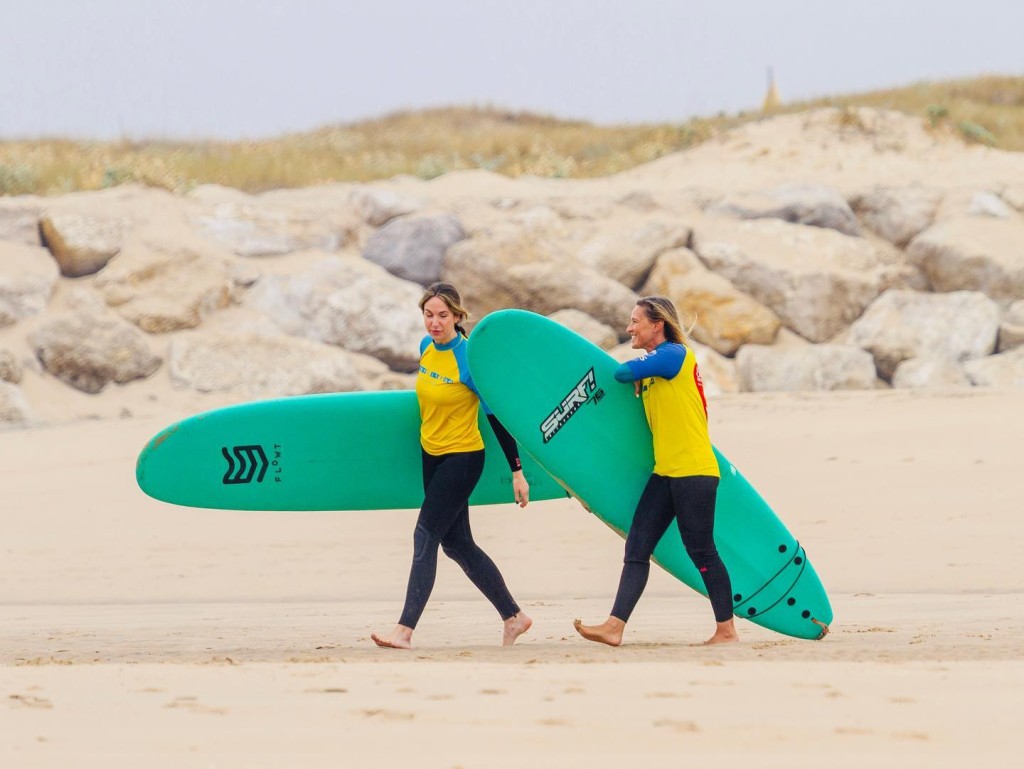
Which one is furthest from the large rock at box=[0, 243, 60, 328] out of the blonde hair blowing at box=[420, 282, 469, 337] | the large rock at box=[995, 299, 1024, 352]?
the large rock at box=[995, 299, 1024, 352]

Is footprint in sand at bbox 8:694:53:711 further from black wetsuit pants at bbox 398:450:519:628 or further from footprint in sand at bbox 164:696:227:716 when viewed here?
black wetsuit pants at bbox 398:450:519:628

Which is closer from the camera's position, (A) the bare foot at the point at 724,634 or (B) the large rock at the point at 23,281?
(A) the bare foot at the point at 724,634

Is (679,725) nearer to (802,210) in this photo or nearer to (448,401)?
(448,401)

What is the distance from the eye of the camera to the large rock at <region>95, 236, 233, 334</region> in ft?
40.2

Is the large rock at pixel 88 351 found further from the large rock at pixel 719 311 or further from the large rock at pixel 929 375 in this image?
the large rock at pixel 929 375

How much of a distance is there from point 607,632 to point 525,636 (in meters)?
0.66

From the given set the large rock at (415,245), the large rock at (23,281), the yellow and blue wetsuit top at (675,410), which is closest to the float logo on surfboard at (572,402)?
the yellow and blue wetsuit top at (675,410)

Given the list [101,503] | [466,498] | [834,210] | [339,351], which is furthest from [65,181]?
[466,498]

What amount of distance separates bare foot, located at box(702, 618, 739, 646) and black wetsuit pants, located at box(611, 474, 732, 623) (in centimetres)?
2

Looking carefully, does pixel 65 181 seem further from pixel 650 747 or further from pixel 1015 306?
pixel 650 747

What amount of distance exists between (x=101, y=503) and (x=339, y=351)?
386 cm

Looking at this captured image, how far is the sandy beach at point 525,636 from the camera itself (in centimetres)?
281

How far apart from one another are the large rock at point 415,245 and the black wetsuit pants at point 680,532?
29.9ft

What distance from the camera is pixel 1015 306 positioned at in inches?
517
